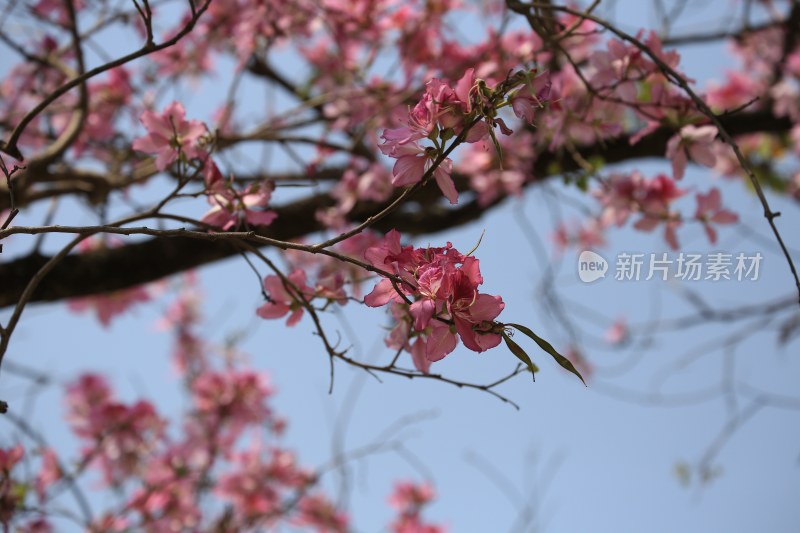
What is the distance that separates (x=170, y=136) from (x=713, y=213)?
3.04ft

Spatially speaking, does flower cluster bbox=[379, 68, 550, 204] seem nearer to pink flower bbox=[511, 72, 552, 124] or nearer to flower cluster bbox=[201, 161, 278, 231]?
pink flower bbox=[511, 72, 552, 124]

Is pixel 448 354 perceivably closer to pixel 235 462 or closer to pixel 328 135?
pixel 328 135

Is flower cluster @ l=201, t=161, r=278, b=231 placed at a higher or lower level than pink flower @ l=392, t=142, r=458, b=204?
higher

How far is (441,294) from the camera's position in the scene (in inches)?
24.7

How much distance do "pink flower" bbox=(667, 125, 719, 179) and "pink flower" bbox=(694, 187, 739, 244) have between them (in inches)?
4.4

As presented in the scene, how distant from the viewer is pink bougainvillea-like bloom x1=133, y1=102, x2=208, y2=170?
1003 mm

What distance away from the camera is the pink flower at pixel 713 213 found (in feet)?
4.10

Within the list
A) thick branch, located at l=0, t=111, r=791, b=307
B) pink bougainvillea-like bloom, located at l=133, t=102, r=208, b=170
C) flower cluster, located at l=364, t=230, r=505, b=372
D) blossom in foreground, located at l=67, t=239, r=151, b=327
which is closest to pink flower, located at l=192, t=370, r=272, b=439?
blossom in foreground, located at l=67, t=239, r=151, b=327

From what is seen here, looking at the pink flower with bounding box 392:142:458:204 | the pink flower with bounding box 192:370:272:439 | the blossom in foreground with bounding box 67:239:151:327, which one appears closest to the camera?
the pink flower with bounding box 392:142:458:204

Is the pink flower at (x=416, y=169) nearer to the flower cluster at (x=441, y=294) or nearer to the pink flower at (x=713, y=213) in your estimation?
the flower cluster at (x=441, y=294)

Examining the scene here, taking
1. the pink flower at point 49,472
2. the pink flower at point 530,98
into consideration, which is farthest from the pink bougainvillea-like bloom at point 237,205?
the pink flower at point 49,472

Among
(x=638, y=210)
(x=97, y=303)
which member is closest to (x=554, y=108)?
(x=638, y=210)

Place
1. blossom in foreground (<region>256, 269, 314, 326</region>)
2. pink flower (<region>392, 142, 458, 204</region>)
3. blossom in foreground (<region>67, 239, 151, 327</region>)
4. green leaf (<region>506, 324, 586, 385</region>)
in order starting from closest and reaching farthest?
green leaf (<region>506, 324, 586, 385</region>)
pink flower (<region>392, 142, 458, 204</region>)
blossom in foreground (<region>256, 269, 314, 326</region>)
blossom in foreground (<region>67, 239, 151, 327</region>)

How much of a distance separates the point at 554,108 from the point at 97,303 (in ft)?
5.54
